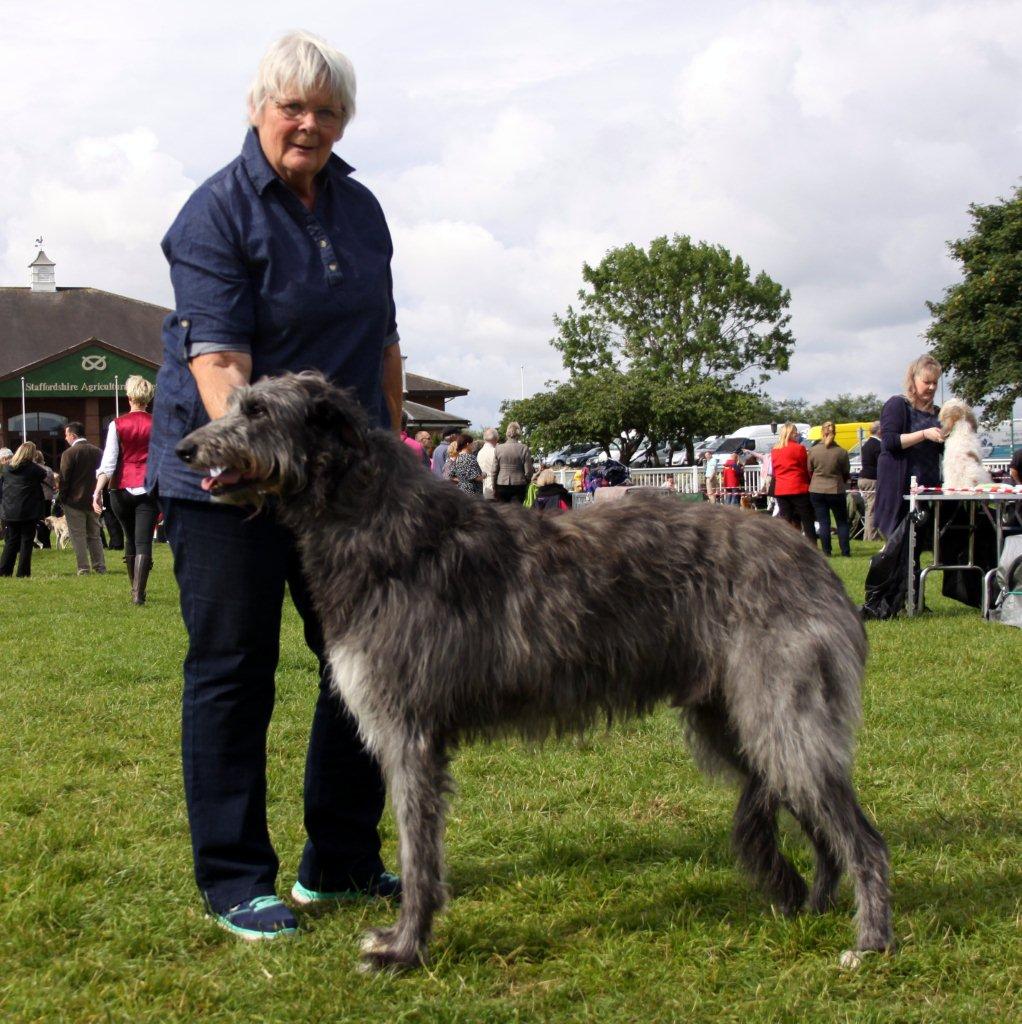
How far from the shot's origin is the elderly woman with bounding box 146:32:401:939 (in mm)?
3486

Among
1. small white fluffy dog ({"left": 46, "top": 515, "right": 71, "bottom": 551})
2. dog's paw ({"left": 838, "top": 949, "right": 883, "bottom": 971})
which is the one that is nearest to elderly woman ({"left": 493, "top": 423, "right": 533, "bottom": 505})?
small white fluffy dog ({"left": 46, "top": 515, "right": 71, "bottom": 551})

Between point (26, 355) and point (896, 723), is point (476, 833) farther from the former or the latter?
point (26, 355)

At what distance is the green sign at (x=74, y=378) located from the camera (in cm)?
5088

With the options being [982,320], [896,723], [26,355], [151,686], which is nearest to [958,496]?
[896,723]

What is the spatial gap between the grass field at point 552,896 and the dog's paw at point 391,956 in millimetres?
46

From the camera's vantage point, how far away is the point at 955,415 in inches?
468

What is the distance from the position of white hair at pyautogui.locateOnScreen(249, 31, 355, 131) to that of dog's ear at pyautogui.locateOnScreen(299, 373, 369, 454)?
2.83 feet

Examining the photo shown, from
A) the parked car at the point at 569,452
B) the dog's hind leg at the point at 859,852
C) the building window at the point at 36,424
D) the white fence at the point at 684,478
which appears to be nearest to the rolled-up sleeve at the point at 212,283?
the dog's hind leg at the point at 859,852

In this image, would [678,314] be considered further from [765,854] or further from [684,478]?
[765,854]

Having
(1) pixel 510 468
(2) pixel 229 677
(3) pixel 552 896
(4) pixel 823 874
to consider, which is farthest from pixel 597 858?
(1) pixel 510 468

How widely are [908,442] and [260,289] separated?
8.02 m

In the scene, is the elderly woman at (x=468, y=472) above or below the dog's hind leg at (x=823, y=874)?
above

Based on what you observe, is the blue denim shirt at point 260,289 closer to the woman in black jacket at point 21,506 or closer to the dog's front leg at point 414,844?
the dog's front leg at point 414,844

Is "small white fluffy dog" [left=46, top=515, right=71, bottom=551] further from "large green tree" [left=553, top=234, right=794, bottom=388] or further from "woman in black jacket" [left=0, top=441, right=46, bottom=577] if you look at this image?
"large green tree" [left=553, top=234, right=794, bottom=388]
